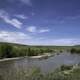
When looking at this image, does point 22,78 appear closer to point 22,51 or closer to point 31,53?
point 22,51

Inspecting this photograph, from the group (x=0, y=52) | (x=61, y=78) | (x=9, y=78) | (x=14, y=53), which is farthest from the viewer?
(x=14, y=53)

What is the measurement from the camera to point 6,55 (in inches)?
2424

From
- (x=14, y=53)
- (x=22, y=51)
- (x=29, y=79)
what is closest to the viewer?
(x=29, y=79)

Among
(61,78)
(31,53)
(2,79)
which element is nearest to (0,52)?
(31,53)

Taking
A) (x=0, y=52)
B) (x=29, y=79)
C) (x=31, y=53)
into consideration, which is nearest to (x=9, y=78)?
(x=29, y=79)

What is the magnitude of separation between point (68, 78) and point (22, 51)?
6127 cm

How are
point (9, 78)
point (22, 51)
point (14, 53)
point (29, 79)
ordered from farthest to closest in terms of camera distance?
1. point (22, 51)
2. point (14, 53)
3. point (9, 78)
4. point (29, 79)

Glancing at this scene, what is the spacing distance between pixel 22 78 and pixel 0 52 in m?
44.0

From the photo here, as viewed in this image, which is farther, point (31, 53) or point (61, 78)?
point (31, 53)

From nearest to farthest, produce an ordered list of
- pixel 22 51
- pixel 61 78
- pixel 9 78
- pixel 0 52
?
pixel 61 78 → pixel 9 78 → pixel 0 52 → pixel 22 51

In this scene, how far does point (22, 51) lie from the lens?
7475 centimetres

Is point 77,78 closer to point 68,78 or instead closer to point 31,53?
point 68,78

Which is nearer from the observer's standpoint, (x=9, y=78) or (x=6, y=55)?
(x=9, y=78)

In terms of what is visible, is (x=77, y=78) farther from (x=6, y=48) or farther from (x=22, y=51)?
(x=22, y=51)
